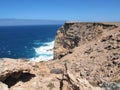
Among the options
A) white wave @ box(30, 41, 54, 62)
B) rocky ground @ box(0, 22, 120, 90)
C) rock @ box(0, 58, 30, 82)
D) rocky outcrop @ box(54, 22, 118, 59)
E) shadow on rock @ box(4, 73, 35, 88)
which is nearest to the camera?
rocky ground @ box(0, 22, 120, 90)

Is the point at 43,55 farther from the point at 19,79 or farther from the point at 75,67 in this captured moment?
the point at 19,79

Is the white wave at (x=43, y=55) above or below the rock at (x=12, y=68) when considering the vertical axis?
below

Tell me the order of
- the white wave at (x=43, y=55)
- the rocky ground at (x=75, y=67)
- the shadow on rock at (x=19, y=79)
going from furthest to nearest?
the white wave at (x=43, y=55) → the shadow on rock at (x=19, y=79) → the rocky ground at (x=75, y=67)

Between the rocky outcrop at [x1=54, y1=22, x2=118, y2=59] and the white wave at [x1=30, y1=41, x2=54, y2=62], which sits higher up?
the rocky outcrop at [x1=54, y1=22, x2=118, y2=59]

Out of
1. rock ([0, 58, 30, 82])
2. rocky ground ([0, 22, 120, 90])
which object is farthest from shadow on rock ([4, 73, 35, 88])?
rock ([0, 58, 30, 82])

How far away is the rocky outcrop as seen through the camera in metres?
43.9

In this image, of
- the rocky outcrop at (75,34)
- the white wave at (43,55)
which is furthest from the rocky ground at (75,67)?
the white wave at (43,55)

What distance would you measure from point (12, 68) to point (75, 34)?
1310 inches

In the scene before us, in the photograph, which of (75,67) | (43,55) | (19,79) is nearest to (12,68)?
(19,79)

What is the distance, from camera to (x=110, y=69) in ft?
84.7

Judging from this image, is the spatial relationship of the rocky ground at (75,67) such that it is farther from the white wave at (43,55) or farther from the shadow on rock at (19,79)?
the white wave at (43,55)

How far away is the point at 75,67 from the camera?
2945 cm

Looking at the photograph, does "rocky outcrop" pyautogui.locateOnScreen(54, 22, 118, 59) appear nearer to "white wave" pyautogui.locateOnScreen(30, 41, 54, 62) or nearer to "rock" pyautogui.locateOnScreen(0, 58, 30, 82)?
"white wave" pyautogui.locateOnScreen(30, 41, 54, 62)

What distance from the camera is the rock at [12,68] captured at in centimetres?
1566
